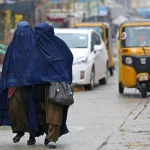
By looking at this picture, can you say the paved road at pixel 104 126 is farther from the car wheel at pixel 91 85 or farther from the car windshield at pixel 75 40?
the car windshield at pixel 75 40

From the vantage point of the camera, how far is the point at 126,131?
11.4 meters

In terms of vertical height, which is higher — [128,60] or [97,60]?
[128,60]

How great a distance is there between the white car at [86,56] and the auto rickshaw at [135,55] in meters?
1.74

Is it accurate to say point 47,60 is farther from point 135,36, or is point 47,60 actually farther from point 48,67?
point 135,36

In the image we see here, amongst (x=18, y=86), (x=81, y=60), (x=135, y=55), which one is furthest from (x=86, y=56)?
(x=18, y=86)

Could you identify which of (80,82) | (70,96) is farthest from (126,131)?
(80,82)

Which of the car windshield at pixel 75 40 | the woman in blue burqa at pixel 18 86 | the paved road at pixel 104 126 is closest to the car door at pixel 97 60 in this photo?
the car windshield at pixel 75 40

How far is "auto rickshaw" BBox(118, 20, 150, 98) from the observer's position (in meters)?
17.0

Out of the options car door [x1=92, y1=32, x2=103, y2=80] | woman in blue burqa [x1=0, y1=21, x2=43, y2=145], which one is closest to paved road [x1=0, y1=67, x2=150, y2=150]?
woman in blue burqa [x1=0, y1=21, x2=43, y2=145]

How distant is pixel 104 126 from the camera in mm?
12016

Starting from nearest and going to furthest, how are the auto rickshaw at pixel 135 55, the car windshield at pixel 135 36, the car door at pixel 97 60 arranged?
the auto rickshaw at pixel 135 55, the car windshield at pixel 135 36, the car door at pixel 97 60

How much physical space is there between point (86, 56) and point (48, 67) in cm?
984

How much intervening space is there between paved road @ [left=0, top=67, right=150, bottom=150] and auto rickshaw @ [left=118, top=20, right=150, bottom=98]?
0.38 meters

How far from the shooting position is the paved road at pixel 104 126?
10047 mm
